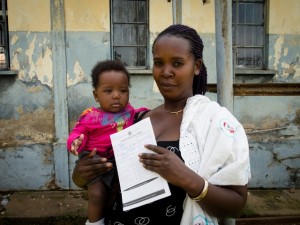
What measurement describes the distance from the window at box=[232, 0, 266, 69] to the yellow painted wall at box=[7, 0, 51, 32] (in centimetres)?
313

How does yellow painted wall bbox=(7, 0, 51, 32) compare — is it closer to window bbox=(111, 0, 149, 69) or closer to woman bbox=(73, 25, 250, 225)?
window bbox=(111, 0, 149, 69)

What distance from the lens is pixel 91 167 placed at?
1.56m

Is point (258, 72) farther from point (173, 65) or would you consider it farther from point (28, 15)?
point (173, 65)

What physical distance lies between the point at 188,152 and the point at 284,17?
4.76m

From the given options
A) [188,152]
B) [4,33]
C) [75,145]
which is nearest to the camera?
[188,152]

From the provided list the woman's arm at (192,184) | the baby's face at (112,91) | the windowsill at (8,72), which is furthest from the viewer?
the windowsill at (8,72)

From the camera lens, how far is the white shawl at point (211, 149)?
4.13ft

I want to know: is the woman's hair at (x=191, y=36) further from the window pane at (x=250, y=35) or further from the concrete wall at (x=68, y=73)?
the window pane at (x=250, y=35)

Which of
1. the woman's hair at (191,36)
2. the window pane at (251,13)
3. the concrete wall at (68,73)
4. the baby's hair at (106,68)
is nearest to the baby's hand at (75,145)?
the baby's hair at (106,68)

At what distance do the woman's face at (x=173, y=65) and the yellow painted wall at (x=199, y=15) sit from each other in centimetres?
380

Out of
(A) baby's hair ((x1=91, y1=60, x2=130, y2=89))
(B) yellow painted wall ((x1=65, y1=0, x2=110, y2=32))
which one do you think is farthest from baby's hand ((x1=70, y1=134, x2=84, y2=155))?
(B) yellow painted wall ((x1=65, y1=0, x2=110, y2=32))

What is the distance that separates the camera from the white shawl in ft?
4.13

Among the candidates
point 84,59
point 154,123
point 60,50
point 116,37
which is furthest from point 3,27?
point 154,123

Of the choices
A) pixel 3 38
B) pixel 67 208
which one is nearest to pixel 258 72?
pixel 67 208
